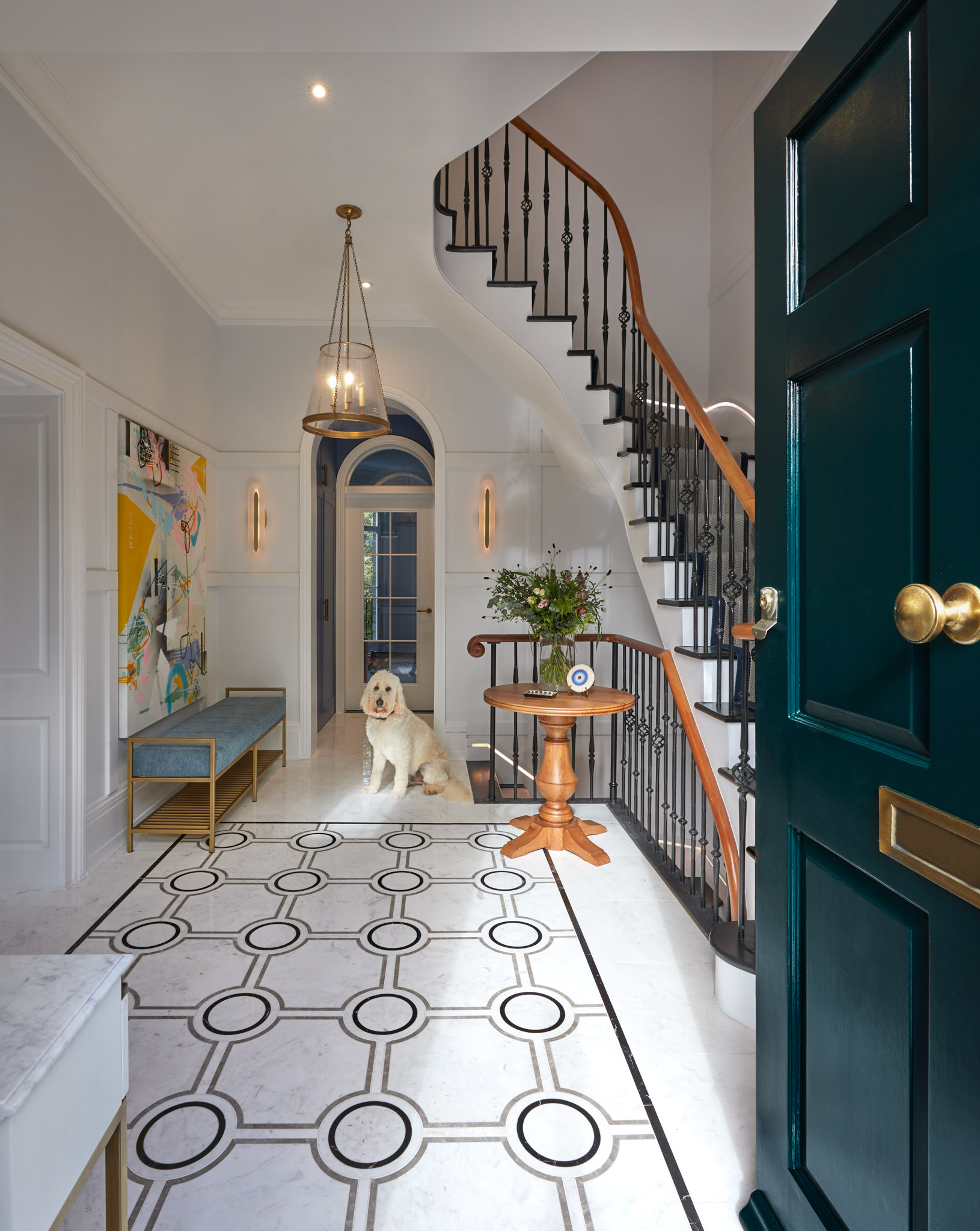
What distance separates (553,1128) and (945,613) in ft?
4.96

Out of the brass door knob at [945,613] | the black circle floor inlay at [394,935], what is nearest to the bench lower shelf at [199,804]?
the black circle floor inlay at [394,935]

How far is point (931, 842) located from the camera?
0.83 metres

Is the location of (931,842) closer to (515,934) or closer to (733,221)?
(515,934)

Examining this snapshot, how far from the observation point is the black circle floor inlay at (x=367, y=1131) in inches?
60.1

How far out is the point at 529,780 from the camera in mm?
5137

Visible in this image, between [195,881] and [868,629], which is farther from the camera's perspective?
[195,881]

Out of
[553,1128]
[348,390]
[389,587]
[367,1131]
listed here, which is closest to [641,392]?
[348,390]

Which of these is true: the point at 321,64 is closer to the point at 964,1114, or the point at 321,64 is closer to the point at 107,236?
the point at 107,236

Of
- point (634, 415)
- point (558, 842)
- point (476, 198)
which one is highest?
point (476, 198)

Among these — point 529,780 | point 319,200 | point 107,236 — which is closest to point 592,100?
point 319,200

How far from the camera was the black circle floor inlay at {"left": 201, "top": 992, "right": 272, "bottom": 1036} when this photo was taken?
1.97m

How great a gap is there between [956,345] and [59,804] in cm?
342

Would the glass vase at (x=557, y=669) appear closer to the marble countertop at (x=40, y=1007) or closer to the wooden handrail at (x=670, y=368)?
the wooden handrail at (x=670, y=368)

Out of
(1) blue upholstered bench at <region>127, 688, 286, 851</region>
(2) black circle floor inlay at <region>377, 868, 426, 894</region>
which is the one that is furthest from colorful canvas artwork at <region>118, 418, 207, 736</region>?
(2) black circle floor inlay at <region>377, 868, 426, 894</region>
